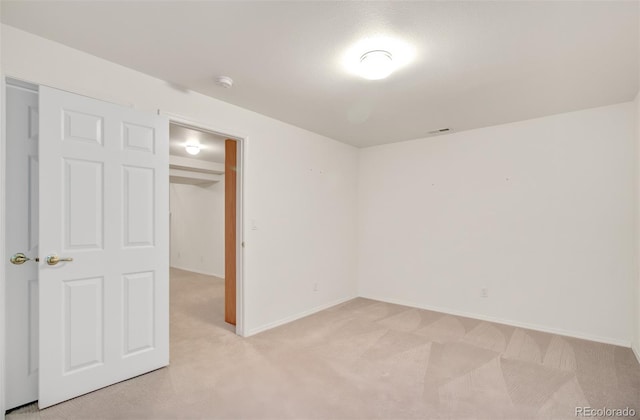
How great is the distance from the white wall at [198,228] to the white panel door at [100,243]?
4.45 metres

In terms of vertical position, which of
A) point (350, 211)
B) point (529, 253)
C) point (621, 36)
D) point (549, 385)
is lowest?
point (549, 385)

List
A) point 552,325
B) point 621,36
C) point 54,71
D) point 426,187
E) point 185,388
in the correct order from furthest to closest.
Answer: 1. point 426,187
2. point 552,325
3. point 185,388
4. point 54,71
5. point 621,36

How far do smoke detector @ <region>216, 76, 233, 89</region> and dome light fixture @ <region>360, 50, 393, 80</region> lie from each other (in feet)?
3.57

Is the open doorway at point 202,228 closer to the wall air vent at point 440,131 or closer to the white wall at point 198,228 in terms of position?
the white wall at point 198,228

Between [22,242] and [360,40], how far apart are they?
2.52 meters

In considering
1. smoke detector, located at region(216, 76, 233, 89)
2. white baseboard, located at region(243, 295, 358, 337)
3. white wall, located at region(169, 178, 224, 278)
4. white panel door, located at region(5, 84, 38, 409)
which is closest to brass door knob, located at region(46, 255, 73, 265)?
white panel door, located at region(5, 84, 38, 409)

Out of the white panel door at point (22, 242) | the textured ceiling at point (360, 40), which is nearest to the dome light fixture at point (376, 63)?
the textured ceiling at point (360, 40)

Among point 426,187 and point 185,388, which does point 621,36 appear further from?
point 185,388

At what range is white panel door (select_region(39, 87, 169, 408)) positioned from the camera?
6.76 ft

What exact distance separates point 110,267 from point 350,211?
3.34 m

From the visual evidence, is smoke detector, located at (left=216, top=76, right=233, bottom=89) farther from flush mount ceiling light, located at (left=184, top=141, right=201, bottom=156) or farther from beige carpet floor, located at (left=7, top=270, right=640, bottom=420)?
flush mount ceiling light, located at (left=184, top=141, right=201, bottom=156)

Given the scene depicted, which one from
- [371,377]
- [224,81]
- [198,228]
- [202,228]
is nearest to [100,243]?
[224,81]

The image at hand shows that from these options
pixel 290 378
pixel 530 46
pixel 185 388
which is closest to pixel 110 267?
pixel 185 388

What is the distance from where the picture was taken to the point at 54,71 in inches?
83.5
